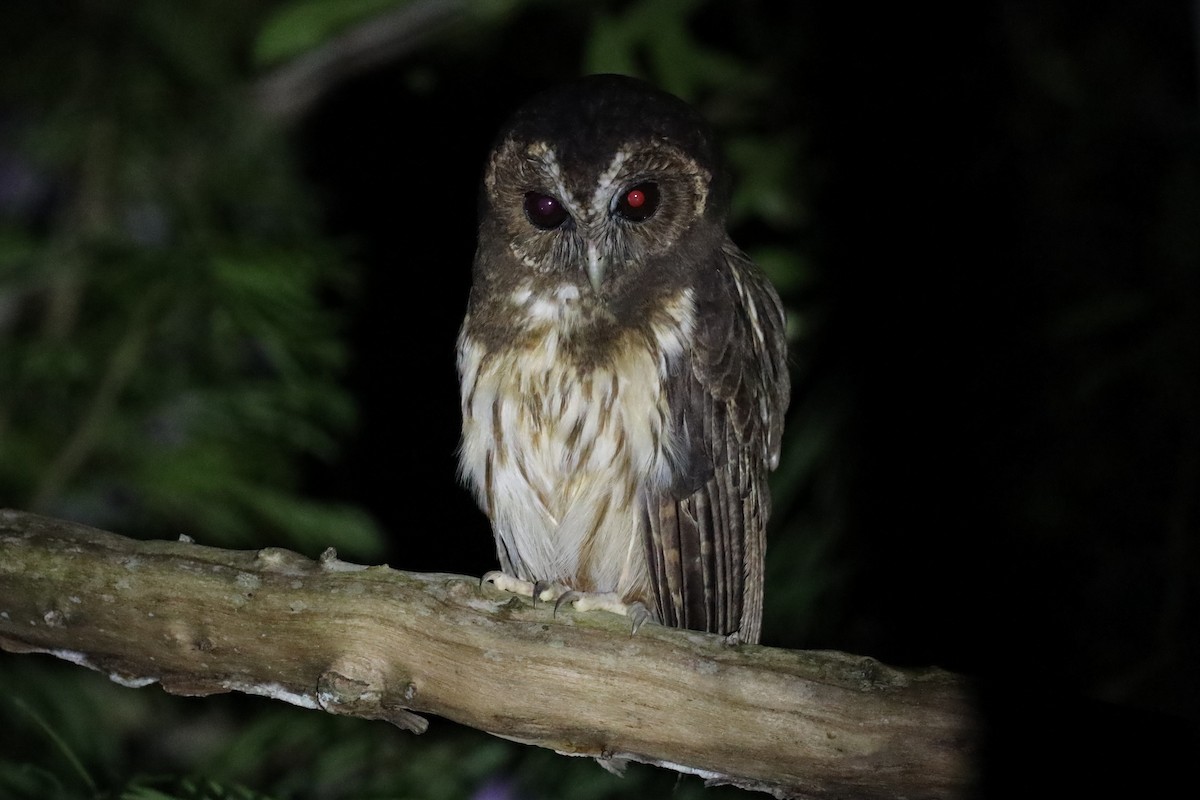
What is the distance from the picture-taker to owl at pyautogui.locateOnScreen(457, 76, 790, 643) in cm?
229

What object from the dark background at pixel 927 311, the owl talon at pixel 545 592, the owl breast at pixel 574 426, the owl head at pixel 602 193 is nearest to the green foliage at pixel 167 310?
the dark background at pixel 927 311

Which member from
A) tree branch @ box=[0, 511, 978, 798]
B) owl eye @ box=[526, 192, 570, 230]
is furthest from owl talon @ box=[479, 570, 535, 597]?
owl eye @ box=[526, 192, 570, 230]

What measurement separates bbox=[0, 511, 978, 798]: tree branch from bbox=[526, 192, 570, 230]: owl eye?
751 mm

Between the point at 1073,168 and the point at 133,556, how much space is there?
12.0 ft

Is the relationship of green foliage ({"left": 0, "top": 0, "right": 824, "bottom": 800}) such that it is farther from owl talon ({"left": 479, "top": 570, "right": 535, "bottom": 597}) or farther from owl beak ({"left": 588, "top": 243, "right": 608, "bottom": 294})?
owl beak ({"left": 588, "top": 243, "right": 608, "bottom": 294})

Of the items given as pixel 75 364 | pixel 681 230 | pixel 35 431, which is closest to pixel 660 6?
pixel 681 230

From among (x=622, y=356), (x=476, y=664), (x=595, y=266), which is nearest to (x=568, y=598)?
(x=476, y=664)

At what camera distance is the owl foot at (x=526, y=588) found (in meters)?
2.20

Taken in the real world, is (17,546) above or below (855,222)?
below

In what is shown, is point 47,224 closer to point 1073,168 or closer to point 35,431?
point 35,431

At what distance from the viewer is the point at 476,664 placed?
204 centimetres

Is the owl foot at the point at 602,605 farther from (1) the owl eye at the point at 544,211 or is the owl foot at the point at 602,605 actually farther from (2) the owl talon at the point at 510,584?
(1) the owl eye at the point at 544,211

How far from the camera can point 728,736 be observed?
1.99m

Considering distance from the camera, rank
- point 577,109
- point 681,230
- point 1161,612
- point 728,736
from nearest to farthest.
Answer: point 728,736, point 577,109, point 681,230, point 1161,612
